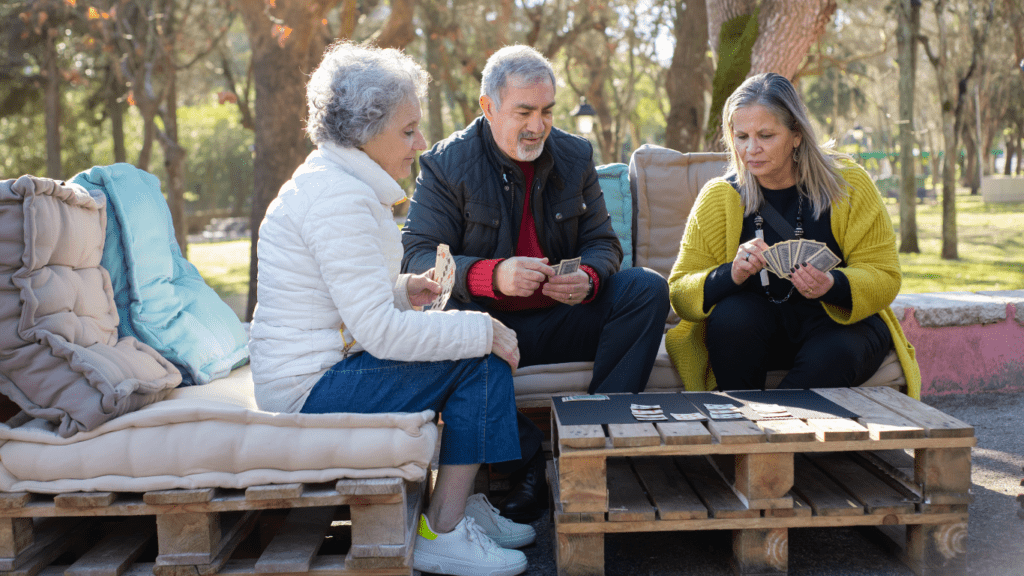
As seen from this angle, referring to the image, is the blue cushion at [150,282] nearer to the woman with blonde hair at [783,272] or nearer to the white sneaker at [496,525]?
the white sneaker at [496,525]

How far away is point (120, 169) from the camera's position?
301 cm

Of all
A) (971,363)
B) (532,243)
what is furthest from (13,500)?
(971,363)

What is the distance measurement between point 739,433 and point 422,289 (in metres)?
1.19

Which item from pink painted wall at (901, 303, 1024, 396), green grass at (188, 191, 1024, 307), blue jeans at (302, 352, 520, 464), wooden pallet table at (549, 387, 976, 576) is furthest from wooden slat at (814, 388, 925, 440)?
green grass at (188, 191, 1024, 307)

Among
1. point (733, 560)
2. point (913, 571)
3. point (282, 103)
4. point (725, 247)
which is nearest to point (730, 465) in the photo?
point (733, 560)

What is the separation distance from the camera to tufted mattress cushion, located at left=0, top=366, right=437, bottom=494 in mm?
2172

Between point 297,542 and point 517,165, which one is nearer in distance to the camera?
point 297,542

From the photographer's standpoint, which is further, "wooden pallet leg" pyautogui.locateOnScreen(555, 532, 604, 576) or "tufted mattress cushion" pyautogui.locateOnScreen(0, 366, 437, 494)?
"wooden pallet leg" pyautogui.locateOnScreen(555, 532, 604, 576)

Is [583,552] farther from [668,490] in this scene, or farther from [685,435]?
[685,435]

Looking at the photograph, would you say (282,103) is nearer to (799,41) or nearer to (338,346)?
(799,41)

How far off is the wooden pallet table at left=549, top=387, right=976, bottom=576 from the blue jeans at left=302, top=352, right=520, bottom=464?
0.21m

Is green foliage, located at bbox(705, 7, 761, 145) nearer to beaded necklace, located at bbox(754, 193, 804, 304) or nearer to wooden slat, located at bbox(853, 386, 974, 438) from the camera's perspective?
beaded necklace, located at bbox(754, 193, 804, 304)

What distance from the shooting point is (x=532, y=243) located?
343 cm

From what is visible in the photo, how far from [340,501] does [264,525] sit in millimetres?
619
